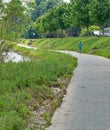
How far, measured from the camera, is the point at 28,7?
62.6 feet

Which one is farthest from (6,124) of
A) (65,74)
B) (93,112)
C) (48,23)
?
(48,23)

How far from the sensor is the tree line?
18.2m

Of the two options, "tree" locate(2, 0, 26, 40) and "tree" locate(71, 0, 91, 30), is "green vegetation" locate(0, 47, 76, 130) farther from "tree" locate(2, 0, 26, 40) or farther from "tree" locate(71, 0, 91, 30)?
"tree" locate(71, 0, 91, 30)

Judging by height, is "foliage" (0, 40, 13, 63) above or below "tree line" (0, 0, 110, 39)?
below

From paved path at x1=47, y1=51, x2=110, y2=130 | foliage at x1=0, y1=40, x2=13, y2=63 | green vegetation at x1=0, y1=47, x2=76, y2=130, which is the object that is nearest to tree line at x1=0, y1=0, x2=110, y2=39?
foliage at x1=0, y1=40, x2=13, y2=63

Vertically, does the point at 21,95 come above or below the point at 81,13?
below

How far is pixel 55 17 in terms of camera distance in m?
74.1

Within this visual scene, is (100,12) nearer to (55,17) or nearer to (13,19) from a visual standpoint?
(55,17)

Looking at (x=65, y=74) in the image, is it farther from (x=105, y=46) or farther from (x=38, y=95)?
(x=105, y=46)

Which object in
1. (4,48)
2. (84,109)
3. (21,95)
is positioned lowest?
(84,109)

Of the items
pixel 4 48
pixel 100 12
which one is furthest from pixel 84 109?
pixel 100 12

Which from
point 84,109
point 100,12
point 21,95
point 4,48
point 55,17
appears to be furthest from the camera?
point 55,17

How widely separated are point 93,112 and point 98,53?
103 feet

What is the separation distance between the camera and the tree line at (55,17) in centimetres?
1825
